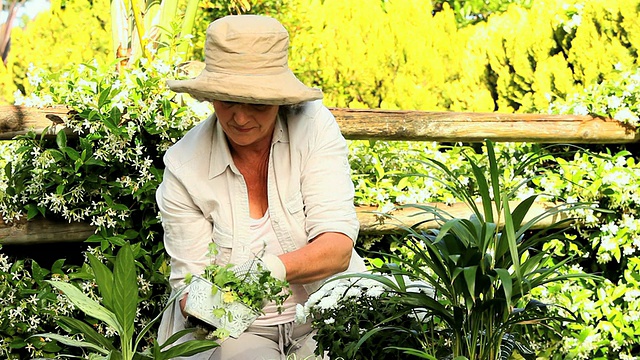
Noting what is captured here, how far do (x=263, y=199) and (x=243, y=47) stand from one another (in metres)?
0.48

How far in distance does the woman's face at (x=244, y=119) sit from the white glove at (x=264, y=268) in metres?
0.36

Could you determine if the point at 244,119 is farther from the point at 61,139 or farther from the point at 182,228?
the point at 61,139

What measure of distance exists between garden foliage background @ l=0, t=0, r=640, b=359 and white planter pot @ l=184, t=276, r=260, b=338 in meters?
0.88

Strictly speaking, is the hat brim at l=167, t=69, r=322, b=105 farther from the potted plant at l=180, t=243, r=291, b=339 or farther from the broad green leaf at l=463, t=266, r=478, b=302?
the broad green leaf at l=463, t=266, r=478, b=302

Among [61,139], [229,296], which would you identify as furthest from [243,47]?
[61,139]

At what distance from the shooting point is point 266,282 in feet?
6.49

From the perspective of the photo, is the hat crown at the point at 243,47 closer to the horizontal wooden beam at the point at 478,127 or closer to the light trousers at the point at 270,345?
the light trousers at the point at 270,345

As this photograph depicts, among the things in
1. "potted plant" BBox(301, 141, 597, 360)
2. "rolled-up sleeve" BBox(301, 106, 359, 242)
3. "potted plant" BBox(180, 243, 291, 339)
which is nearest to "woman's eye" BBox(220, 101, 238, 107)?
"rolled-up sleeve" BBox(301, 106, 359, 242)

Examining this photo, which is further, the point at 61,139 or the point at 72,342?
the point at 61,139

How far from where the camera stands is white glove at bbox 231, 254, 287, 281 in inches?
79.1

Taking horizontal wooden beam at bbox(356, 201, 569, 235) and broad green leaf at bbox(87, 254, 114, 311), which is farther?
horizontal wooden beam at bbox(356, 201, 569, 235)

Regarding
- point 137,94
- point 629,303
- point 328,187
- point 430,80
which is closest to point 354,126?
point 137,94

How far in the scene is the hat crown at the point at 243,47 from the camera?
2221 millimetres

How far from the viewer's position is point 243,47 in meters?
2.22
